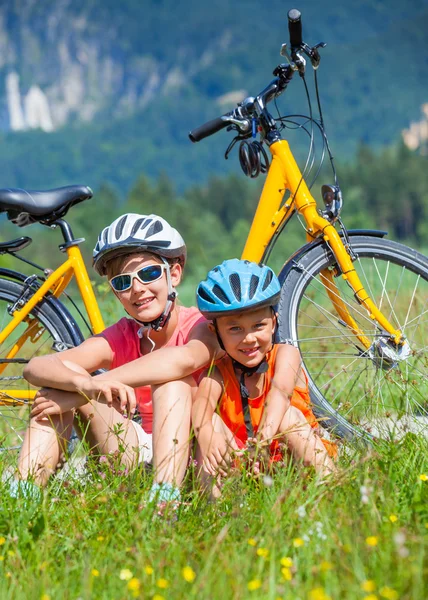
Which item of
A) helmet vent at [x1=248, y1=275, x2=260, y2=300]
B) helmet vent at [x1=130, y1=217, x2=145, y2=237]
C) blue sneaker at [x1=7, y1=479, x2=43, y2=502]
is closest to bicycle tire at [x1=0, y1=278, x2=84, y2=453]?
helmet vent at [x1=130, y1=217, x2=145, y2=237]

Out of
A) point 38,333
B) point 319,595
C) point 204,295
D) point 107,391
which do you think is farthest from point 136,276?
point 319,595

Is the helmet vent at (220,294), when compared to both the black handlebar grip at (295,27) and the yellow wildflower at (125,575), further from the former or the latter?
the black handlebar grip at (295,27)

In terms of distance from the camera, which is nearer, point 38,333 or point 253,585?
point 253,585

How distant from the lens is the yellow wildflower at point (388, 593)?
173 centimetres

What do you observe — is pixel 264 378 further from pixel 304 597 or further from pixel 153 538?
pixel 304 597

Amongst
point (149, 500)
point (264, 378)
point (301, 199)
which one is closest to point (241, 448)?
point (264, 378)

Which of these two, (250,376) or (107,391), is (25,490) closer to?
(107,391)

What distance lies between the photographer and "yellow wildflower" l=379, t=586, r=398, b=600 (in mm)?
1726

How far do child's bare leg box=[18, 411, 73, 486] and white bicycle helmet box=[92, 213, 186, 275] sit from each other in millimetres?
709

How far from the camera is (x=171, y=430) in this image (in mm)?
2846

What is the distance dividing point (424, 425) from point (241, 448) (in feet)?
2.65

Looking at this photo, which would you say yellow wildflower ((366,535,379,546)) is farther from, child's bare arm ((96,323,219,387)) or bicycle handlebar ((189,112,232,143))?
bicycle handlebar ((189,112,232,143))

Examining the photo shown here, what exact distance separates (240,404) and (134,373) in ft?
1.45

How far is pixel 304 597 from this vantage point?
74.4 inches
